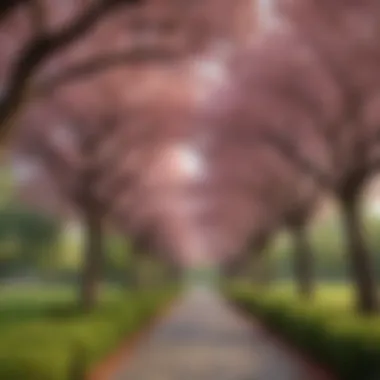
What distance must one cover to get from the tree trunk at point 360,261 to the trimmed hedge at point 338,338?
0.93 m

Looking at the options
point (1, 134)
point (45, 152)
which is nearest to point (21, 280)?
point (45, 152)

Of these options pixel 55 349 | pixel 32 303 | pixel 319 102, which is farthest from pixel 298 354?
pixel 32 303

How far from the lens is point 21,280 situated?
2099 inches

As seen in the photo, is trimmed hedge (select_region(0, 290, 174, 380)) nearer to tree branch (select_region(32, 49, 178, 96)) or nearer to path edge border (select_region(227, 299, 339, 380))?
tree branch (select_region(32, 49, 178, 96))

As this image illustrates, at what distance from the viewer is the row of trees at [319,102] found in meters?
15.3

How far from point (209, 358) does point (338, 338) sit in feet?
13.4

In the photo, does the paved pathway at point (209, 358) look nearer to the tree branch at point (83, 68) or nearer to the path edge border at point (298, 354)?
the path edge border at point (298, 354)

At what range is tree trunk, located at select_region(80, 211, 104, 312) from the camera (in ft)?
72.8

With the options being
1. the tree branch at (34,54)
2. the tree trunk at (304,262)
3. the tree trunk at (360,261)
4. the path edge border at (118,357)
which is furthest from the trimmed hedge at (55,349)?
the tree trunk at (304,262)

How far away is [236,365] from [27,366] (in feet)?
21.0

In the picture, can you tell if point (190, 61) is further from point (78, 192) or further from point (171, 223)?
point (171, 223)

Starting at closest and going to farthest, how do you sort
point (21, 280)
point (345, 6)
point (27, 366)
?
point (27, 366) < point (345, 6) < point (21, 280)

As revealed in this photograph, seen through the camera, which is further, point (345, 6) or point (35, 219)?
point (35, 219)

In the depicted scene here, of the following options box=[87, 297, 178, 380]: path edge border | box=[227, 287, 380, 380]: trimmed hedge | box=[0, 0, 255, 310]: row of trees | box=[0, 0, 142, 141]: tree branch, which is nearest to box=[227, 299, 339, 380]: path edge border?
box=[227, 287, 380, 380]: trimmed hedge
